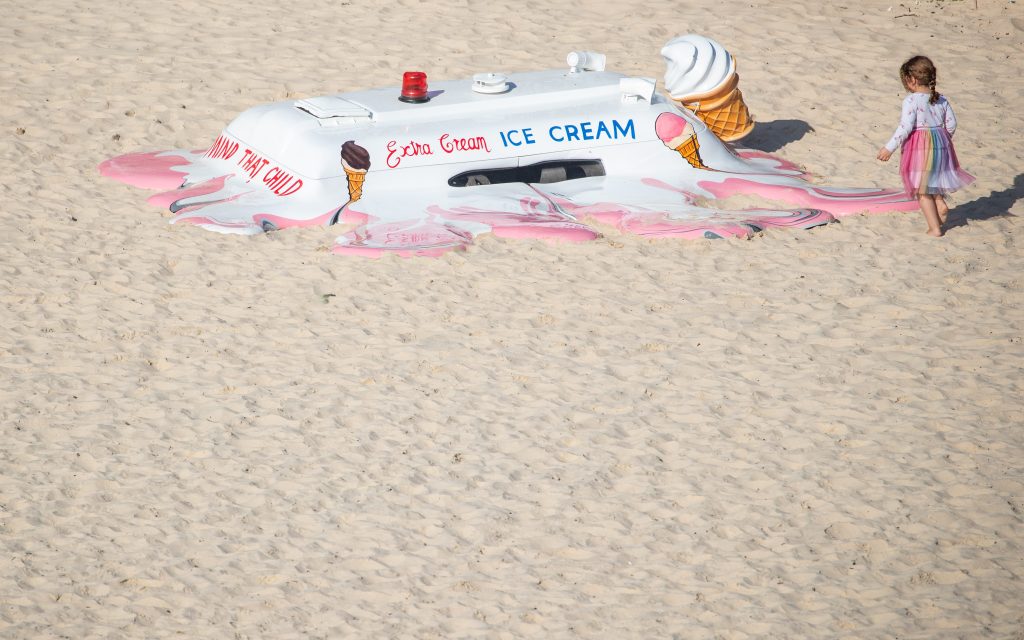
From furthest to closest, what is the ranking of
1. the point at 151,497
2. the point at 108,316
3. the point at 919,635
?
1. the point at 108,316
2. the point at 151,497
3. the point at 919,635

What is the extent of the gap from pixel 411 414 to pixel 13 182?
4141 mm

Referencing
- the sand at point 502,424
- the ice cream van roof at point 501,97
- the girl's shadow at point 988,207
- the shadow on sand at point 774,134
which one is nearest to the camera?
the sand at point 502,424

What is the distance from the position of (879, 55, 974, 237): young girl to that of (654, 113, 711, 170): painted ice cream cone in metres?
1.43

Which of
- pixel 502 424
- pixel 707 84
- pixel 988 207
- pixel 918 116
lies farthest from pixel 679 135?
pixel 502 424

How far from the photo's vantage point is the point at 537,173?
347 inches

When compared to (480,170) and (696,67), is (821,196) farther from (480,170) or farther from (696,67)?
(480,170)

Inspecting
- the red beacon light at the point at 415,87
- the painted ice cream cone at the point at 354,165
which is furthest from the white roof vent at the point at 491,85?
the painted ice cream cone at the point at 354,165

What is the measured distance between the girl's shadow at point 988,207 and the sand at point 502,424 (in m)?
0.03

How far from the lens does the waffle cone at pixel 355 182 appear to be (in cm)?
834

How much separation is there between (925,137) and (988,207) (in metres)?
1.22

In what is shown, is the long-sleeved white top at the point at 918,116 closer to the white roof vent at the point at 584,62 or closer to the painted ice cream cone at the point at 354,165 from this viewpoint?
the white roof vent at the point at 584,62

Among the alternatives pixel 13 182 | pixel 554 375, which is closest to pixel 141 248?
pixel 13 182

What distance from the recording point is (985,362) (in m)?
7.01

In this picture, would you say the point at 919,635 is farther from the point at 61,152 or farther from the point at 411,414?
the point at 61,152
